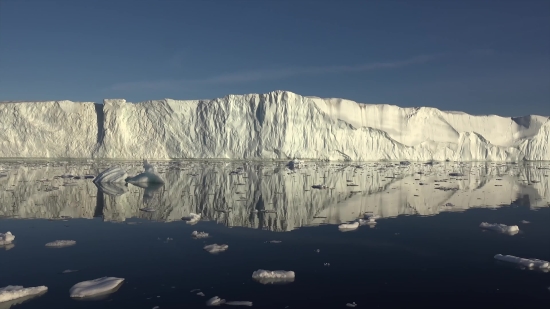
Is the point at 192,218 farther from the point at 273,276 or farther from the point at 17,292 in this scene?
the point at 17,292

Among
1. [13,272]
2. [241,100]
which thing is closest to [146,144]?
[241,100]

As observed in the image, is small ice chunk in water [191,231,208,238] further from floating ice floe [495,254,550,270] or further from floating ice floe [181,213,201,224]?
floating ice floe [495,254,550,270]

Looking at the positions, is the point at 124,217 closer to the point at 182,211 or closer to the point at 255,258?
the point at 182,211

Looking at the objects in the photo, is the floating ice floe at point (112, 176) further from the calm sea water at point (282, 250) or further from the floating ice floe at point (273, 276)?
the floating ice floe at point (273, 276)

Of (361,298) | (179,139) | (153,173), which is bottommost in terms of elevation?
(361,298)

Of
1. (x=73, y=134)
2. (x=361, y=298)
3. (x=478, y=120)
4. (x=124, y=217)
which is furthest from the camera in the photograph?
(x=478, y=120)

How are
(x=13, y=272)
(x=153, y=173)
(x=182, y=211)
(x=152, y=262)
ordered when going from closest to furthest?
1. (x=13, y=272)
2. (x=152, y=262)
3. (x=182, y=211)
4. (x=153, y=173)

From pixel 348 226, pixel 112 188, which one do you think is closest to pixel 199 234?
pixel 348 226
